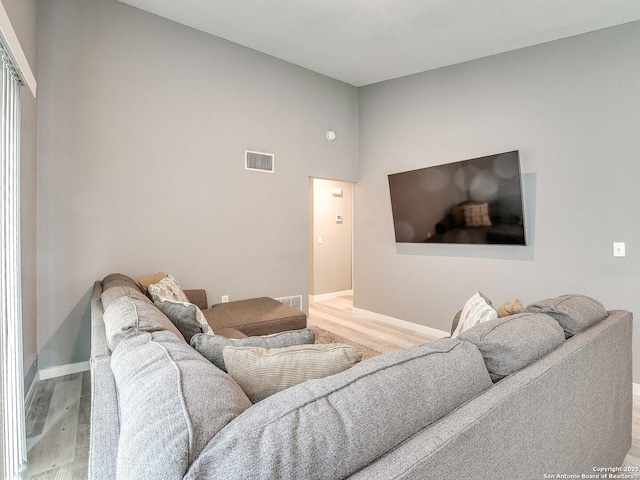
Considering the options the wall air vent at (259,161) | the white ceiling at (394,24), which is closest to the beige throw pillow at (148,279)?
the wall air vent at (259,161)

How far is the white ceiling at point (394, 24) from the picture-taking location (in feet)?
9.01

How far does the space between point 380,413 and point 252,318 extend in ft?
7.83

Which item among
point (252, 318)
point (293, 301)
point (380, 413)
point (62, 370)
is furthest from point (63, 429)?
point (293, 301)

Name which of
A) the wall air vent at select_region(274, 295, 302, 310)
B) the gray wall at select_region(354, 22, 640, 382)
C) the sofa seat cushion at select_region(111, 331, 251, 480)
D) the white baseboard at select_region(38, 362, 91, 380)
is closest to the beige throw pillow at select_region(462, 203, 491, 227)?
the gray wall at select_region(354, 22, 640, 382)

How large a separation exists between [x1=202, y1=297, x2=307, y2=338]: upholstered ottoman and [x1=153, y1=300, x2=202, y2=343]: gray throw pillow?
0.69m

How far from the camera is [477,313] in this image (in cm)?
182

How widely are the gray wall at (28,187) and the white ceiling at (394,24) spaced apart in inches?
36.5

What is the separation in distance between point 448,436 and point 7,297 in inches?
79.6

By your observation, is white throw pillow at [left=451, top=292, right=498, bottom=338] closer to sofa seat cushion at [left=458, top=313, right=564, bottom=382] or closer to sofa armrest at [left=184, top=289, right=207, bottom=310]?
sofa seat cushion at [left=458, top=313, right=564, bottom=382]

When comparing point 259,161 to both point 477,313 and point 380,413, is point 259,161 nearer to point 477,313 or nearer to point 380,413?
point 477,313

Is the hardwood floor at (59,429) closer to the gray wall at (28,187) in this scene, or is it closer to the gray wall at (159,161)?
the gray wall at (28,187)

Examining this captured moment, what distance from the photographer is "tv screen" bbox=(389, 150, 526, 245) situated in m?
3.25

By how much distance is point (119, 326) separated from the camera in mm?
1314

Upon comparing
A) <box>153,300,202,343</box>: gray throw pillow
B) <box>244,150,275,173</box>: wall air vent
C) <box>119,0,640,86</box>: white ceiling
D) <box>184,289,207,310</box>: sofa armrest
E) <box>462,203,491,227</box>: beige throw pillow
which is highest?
<box>119,0,640,86</box>: white ceiling
